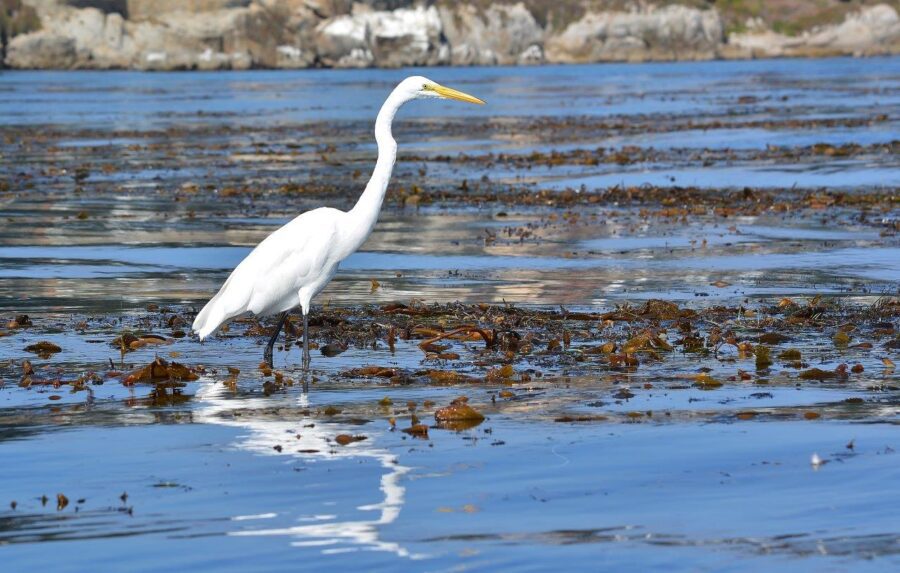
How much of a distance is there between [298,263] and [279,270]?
0.45 feet

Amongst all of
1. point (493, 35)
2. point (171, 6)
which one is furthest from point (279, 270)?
point (493, 35)

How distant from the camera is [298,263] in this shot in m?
10.6

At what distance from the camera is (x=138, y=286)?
14766mm

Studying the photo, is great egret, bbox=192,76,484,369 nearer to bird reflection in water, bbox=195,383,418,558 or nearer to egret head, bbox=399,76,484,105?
egret head, bbox=399,76,484,105

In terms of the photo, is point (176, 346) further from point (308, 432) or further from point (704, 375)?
point (704, 375)

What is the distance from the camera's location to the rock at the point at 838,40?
161500mm

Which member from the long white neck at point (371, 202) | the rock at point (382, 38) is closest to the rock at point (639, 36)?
the rock at point (382, 38)

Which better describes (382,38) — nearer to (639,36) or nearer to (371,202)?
(639,36)

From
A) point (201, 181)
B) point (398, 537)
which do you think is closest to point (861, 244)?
point (398, 537)

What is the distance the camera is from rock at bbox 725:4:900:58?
16150cm

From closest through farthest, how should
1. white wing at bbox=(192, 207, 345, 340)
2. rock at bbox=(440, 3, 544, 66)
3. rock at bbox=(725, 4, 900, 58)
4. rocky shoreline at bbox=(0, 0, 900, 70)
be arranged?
white wing at bbox=(192, 207, 345, 340) < rocky shoreline at bbox=(0, 0, 900, 70) < rock at bbox=(440, 3, 544, 66) < rock at bbox=(725, 4, 900, 58)

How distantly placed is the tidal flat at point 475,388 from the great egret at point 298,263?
1.30ft

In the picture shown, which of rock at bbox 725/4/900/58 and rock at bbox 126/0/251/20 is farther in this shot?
rock at bbox 725/4/900/58

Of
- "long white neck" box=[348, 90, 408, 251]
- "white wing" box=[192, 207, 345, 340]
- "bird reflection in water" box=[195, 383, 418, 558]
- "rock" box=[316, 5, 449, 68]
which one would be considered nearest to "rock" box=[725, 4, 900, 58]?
"rock" box=[316, 5, 449, 68]
